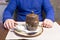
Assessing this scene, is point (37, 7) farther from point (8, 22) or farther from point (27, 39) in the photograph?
point (27, 39)

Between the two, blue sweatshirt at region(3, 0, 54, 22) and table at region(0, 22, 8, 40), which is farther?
blue sweatshirt at region(3, 0, 54, 22)

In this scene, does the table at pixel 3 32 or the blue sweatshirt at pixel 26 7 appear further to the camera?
the blue sweatshirt at pixel 26 7

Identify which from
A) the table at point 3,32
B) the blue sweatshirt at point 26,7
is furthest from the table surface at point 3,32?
the blue sweatshirt at point 26,7

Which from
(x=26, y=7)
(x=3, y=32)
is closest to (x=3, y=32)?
(x=3, y=32)

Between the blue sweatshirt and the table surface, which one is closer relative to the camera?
the table surface

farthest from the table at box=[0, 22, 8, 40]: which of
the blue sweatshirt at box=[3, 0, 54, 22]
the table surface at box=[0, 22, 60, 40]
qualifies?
the blue sweatshirt at box=[3, 0, 54, 22]

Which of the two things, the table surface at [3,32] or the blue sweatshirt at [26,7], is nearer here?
the table surface at [3,32]

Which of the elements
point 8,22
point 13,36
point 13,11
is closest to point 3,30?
point 8,22

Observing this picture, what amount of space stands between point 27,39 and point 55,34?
21 cm

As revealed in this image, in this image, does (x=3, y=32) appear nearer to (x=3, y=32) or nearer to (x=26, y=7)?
(x=3, y=32)

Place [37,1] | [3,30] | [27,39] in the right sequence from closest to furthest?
[27,39] < [3,30] < [37,1]

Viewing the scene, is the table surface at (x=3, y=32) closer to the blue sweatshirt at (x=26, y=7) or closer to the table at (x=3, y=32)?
the table at (x=3, y=32)

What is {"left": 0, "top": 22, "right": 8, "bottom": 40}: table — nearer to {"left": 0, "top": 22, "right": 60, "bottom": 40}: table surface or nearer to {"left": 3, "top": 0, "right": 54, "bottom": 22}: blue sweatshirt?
{"left": 0, "top": 22, "right": 60, "bottom": 40}: table surface

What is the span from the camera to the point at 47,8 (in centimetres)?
154
